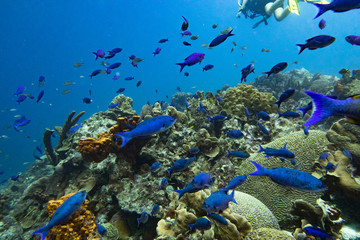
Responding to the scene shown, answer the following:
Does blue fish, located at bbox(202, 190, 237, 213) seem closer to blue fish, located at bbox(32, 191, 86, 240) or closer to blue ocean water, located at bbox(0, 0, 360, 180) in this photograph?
blue fish, located at bbox(32, 191, 86, 240)

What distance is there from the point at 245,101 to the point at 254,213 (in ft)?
15.9

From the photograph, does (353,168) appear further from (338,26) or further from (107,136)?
(338,26)

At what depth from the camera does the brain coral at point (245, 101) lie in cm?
677

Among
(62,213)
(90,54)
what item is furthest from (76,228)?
(90,54)

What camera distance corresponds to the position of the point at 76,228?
356cm

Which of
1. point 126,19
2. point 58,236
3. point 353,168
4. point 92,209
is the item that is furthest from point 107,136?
point 126,19

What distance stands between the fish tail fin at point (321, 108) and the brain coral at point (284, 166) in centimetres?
322

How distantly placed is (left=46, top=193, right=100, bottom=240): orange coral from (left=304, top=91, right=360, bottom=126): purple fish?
14.3 ft

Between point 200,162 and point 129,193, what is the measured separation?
7.21ft

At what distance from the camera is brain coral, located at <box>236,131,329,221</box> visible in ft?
12.9

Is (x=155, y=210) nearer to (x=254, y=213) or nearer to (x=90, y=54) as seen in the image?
(x=254, y=213)

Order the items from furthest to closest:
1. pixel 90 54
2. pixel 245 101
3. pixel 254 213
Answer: pixel 90 54 → pixel 245 101 → pixel 254 213

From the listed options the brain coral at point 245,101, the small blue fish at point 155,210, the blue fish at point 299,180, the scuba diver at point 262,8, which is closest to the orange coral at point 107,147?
the small blue fish at point 155,210

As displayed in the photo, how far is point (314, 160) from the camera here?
4.29 metres
